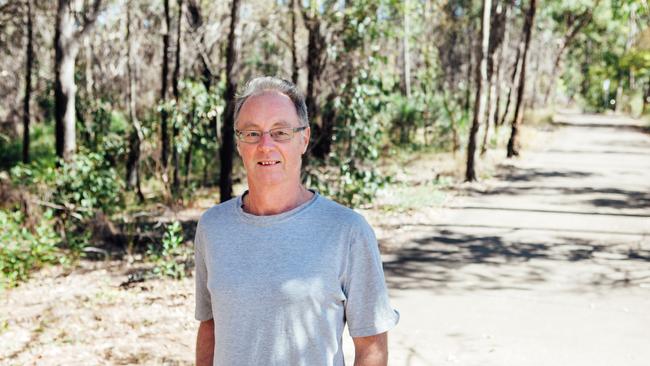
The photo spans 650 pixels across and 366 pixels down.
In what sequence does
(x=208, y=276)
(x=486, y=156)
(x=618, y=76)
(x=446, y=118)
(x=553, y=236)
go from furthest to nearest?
(x=618, y=76) < (x=446, y=118) < (x=486, y=156) < (x=553, y=236) < (x=208, y=276)

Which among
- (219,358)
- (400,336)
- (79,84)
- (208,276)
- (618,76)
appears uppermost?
(618,76)

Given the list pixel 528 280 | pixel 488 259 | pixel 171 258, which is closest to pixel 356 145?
pixel 488 259

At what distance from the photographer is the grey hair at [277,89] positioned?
2086 mm

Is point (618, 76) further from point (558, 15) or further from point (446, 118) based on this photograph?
point (446, 118)

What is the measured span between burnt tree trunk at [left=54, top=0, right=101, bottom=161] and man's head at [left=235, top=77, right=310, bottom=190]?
29.6ft

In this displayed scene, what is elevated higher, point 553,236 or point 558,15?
point 558,15

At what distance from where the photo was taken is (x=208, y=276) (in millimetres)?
2100

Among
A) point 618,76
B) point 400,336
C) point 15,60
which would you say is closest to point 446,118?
point 400,336

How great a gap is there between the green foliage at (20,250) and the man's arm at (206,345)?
5651mm

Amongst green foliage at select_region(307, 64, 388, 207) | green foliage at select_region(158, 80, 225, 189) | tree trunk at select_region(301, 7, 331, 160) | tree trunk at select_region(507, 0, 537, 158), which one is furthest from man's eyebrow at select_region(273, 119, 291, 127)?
tree trunk at select_region(507, 0, 537, 158)

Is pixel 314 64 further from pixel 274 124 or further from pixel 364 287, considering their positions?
pixel 364 287

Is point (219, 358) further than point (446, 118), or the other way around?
point (446, 118)

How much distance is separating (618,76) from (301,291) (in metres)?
60.6

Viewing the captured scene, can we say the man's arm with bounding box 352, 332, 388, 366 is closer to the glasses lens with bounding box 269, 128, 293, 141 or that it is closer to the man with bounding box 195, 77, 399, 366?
the man with bounding box 195, 77, 399, 366
